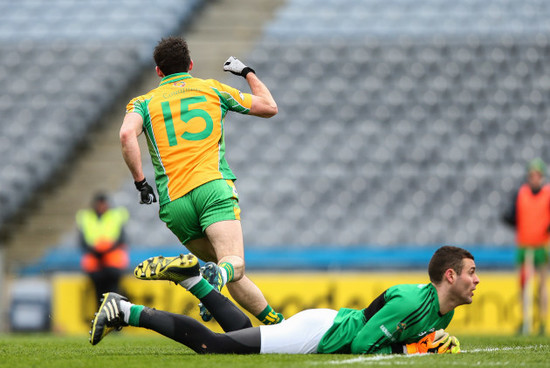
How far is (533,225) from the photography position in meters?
9.77

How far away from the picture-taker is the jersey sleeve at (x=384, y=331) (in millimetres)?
4688

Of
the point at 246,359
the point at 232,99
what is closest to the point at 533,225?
the point at 232,99

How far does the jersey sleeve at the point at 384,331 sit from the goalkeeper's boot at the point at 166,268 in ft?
3.09

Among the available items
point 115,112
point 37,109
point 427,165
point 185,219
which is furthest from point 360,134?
point 185,219

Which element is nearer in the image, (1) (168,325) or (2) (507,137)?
(1) (168,325)

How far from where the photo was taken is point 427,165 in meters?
14.0

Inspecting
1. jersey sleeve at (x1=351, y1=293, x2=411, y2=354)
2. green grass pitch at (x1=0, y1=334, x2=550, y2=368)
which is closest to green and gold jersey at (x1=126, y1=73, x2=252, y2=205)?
green grass pitch at (x1=0, y1=334, x2=550, y2=368)

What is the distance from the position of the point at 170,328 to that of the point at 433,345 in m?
1.42

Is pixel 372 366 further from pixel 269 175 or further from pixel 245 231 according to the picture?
pixel 269 175

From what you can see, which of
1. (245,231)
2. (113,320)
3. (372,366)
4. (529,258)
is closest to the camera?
(372,366)

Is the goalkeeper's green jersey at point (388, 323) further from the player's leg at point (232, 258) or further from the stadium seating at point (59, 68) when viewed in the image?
the stadium seating at point (59, 68)

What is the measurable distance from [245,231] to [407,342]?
26.1 feet

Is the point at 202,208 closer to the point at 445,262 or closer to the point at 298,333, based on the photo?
the point at 298,333

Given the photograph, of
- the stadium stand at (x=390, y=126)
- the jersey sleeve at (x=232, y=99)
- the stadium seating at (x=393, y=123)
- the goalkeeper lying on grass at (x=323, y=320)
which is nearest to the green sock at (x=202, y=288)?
the goalkeeper lying on grass at (x=323, y=320)
